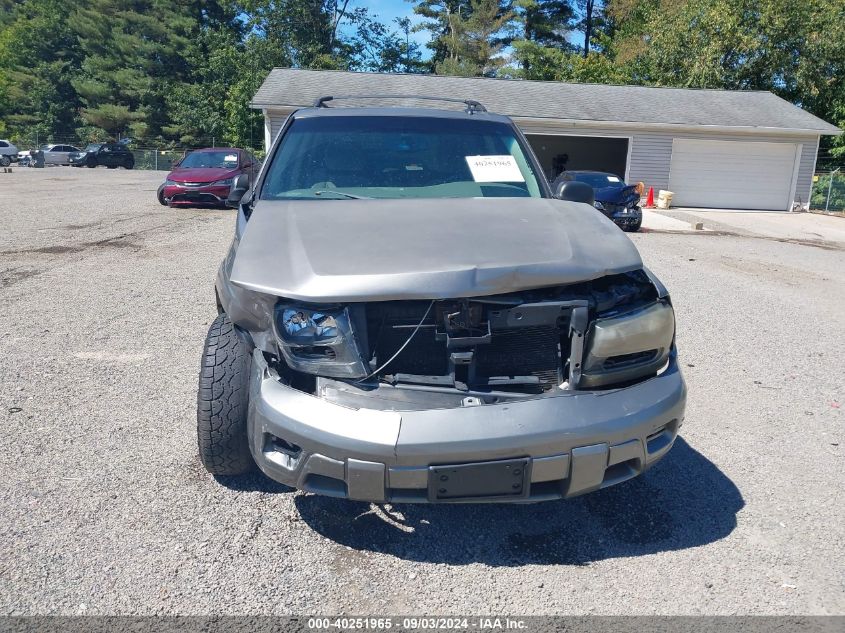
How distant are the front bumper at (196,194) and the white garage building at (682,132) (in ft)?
22.7

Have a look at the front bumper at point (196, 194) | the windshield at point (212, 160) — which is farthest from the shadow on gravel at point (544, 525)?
the windshield at point (212, 160)

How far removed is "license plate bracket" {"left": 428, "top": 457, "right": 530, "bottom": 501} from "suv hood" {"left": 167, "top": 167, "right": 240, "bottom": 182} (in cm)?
1404

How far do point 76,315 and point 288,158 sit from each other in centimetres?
323

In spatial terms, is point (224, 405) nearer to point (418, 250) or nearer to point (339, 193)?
point (418, 250)

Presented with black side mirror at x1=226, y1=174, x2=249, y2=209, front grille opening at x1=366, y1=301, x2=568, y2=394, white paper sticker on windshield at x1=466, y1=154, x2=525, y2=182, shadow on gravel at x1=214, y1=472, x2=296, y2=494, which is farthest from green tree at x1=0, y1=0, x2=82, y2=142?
front grille opening at x1=366, y1=301, x2=568, y2=394

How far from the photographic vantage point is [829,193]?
75.4 feet

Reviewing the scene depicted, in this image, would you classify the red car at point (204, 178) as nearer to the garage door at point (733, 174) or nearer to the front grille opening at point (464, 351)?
the front grille opening at point (464, 351)

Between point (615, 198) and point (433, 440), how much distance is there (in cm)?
1276

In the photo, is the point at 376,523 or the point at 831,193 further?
the point at 831,193

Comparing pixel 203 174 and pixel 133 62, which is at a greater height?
pixel 133 62

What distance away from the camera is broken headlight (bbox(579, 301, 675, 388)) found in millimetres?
2537

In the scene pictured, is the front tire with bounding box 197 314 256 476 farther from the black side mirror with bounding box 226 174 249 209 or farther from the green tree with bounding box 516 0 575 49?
the green tree with bounding box 516 0 575 49

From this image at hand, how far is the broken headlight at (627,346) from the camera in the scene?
2.54 m

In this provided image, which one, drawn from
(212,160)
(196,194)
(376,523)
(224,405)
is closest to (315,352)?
(224,405)
